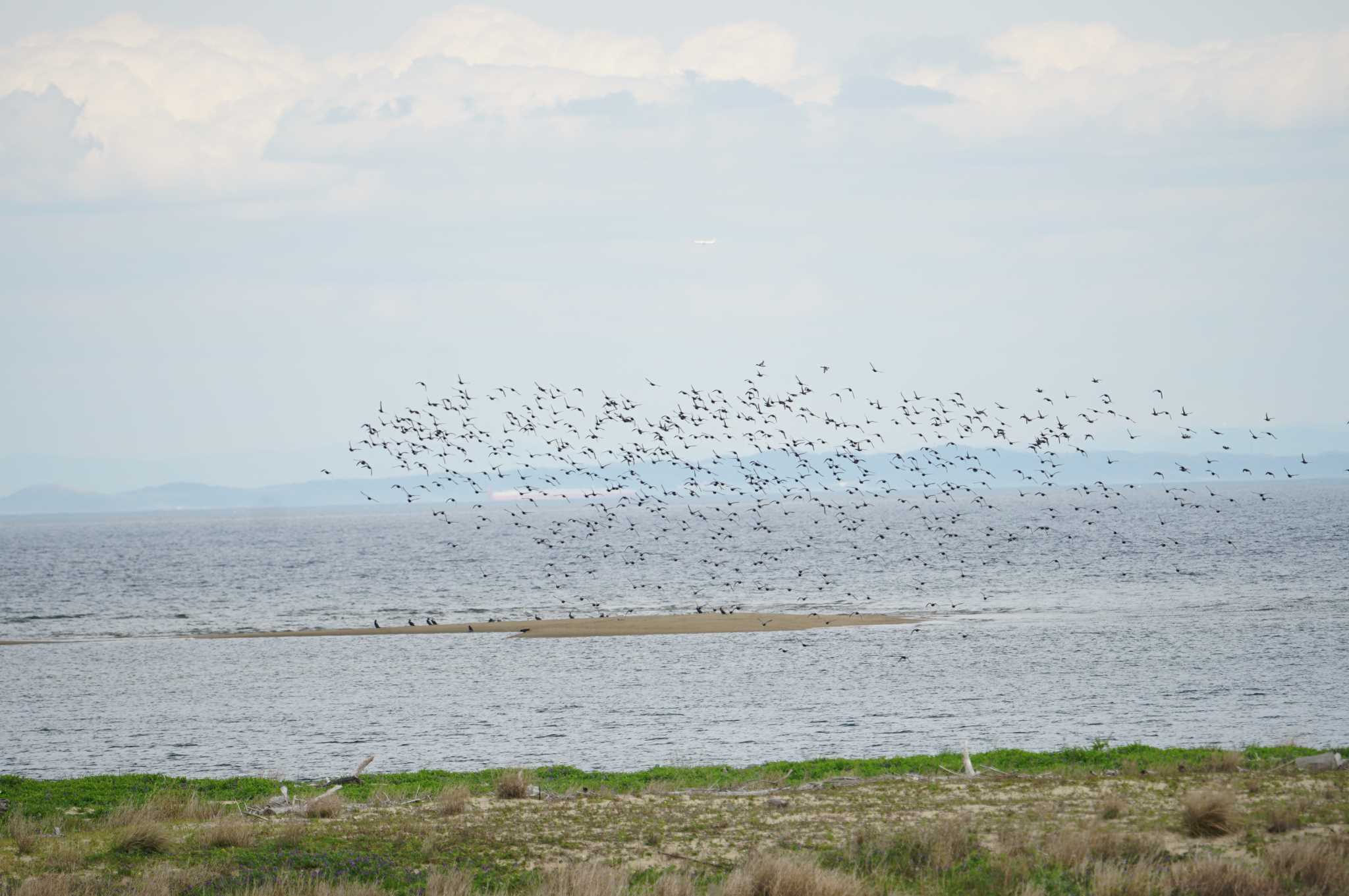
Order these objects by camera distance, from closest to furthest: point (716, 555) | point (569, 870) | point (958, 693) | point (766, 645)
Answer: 1. point (569, 870)
2. point (958, 693)
3. point (766, 645)
4. point (716, 555)

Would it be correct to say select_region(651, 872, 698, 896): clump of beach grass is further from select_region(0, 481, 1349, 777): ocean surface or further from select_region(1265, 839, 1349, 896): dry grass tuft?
select_region(0, 481, 1349, 777): ocean surface

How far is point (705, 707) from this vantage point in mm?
39562

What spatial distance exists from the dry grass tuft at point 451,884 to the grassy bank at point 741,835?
36mm

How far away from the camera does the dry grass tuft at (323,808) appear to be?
2144 cm

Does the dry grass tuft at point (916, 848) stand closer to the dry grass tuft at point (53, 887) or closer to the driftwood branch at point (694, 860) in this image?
the driftwood branch at point (694, 860)

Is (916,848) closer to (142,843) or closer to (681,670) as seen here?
(142,843)

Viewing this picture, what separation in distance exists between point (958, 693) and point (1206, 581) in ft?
157

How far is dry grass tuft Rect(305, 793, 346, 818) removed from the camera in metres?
21.4

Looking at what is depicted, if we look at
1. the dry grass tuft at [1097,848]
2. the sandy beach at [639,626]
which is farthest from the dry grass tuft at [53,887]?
the sandy beach at [639,626]

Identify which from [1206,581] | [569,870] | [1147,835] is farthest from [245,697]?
[1206,581]

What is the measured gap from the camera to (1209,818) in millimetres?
17016

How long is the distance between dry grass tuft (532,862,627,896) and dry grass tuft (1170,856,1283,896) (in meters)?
6.70

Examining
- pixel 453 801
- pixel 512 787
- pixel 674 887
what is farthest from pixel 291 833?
Answer: pixel 674 887

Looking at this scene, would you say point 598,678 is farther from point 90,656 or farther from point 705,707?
point 90,656
